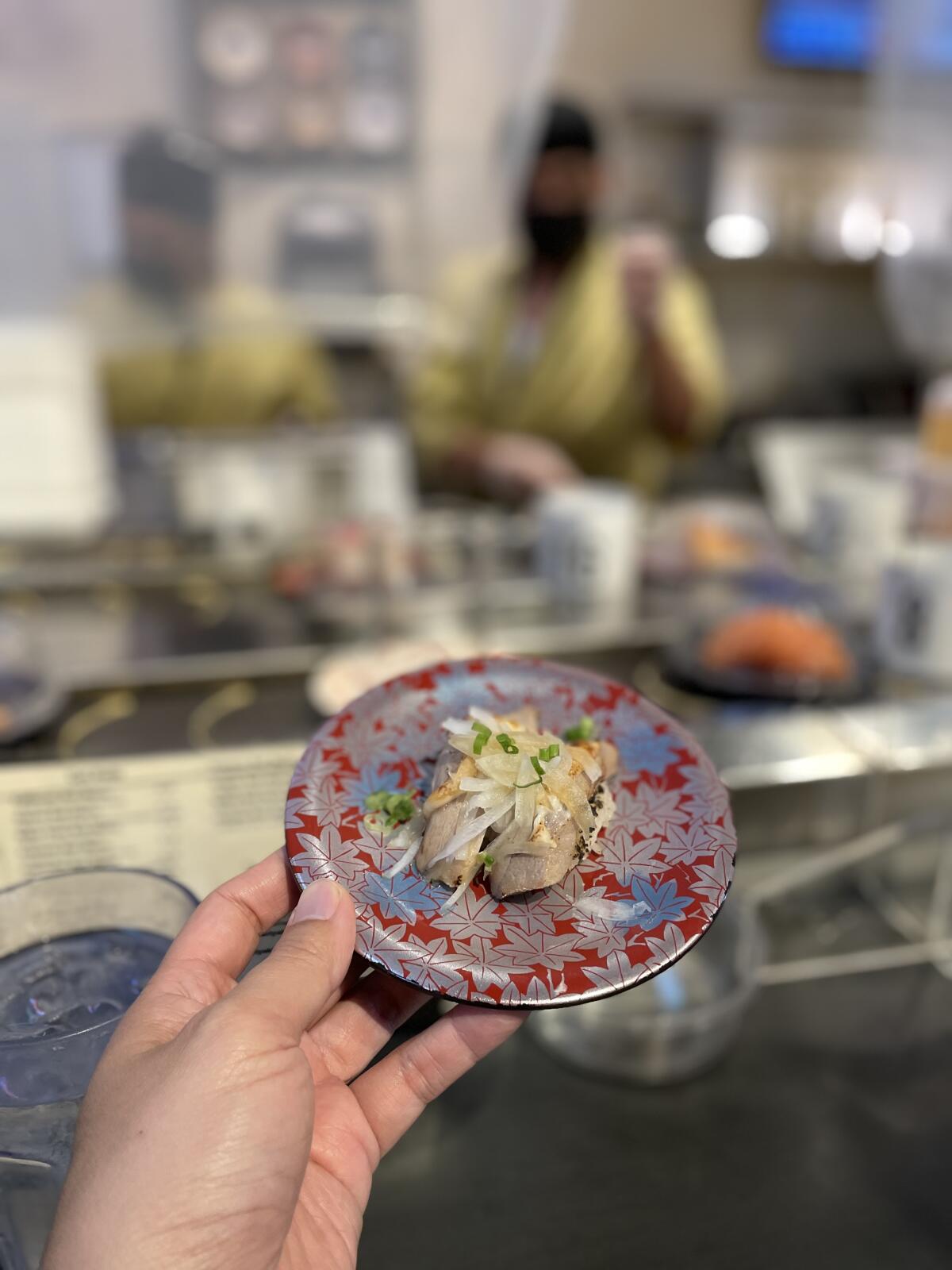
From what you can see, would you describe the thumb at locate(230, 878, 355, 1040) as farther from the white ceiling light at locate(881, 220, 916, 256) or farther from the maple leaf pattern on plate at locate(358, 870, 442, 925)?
the white ceiling light at locate(881, 220, 916, 256)

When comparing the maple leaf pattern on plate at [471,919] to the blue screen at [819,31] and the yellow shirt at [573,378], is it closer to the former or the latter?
the yellow shirt at [573,378]

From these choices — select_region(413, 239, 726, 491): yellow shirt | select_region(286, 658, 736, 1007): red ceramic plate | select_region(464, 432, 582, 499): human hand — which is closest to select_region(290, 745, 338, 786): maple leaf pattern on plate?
select_region(286, 658, 736, 1007): red ceramic plate

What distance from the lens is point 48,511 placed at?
6.86ft

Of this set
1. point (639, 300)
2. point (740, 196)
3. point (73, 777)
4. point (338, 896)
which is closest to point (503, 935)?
point (338, 896)

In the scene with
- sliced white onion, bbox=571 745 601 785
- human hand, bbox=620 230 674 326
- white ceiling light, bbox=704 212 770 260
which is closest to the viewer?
sliced white onion, bbox=571 745 601 785

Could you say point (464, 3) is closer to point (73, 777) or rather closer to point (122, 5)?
point (122, 5)

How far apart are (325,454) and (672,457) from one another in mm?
1658

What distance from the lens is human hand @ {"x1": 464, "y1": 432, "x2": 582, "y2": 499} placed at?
260cm

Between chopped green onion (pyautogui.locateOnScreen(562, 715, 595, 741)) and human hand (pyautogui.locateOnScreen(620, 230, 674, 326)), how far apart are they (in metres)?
2.03

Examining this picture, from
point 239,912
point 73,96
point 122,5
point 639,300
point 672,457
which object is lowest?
point 672,457

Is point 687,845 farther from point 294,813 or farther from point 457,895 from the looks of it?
point 294,813

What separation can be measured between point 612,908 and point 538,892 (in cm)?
7

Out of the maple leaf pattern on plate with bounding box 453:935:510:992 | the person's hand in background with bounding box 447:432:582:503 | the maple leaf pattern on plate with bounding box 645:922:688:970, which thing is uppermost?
the maple leaf pattern on plate with bounding box 645:922:688:970

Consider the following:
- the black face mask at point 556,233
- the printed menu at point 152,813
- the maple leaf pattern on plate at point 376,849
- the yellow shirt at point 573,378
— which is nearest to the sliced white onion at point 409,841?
the maple leaf pattern on plate at point 376,849
